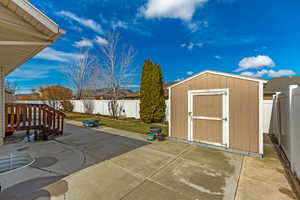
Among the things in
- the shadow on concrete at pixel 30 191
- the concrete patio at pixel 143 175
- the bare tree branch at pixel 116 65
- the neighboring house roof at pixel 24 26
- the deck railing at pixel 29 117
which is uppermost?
the bare tree branch at pixel 116 65

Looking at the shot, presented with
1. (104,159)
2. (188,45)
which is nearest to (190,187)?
(104,159)

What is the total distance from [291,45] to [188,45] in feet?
26.2

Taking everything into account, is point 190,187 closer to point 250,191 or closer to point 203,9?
point 250,191

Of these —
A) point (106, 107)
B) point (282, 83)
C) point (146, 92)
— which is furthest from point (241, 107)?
point (282, 83)

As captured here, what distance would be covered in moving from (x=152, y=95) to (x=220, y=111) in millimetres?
5829

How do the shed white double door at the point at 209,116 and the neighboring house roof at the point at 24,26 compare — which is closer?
the neighboring house roof at the point at 24,26

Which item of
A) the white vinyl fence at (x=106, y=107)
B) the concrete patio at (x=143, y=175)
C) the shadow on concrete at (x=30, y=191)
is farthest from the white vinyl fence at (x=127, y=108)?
the shadow on concrete at (x=30, y=191)

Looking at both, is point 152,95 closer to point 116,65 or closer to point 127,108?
point 127,108

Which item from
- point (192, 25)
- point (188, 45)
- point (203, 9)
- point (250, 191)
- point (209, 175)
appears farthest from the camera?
point (188, 45)

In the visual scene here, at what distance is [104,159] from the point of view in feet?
11.7

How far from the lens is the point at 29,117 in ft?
17.5

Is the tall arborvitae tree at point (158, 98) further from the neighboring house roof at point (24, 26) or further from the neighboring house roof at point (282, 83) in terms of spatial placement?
the neighboring house roof at point (282, 83)

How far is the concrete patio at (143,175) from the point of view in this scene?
86.7 inches

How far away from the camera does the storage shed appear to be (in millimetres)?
3859
